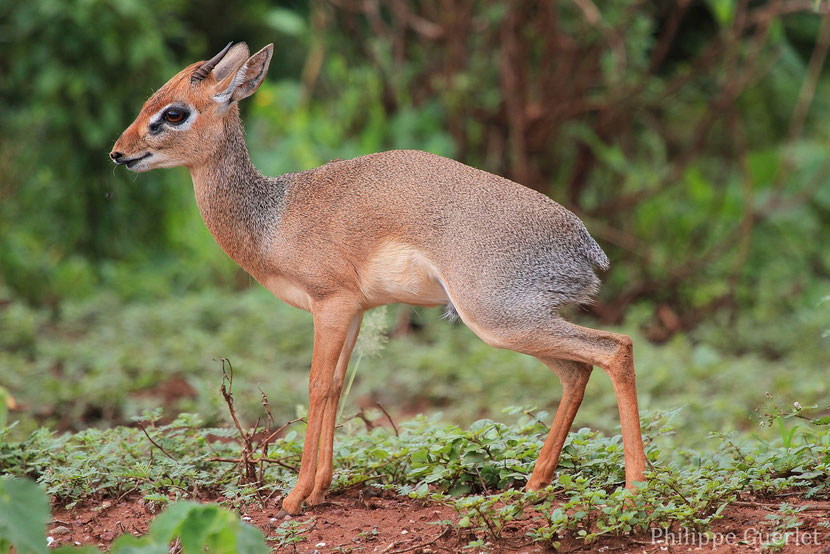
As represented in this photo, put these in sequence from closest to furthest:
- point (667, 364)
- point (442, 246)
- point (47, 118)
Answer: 1. point (442, 246)
2. point (667, 364)
3. point (47, 118)

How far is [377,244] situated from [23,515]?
1.81 meters

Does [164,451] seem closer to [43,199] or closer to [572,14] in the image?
[43,199]

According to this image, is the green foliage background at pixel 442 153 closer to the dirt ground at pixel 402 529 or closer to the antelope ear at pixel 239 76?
the dirt ground at pixel 402 529

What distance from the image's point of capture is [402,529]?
374 cm

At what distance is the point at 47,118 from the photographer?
8.81 meters

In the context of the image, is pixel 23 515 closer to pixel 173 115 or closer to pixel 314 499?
pixel 314 499

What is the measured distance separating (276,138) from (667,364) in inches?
210

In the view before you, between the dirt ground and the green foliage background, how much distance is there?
3.07 metres

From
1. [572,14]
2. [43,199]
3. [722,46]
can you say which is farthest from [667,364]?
[43,199]

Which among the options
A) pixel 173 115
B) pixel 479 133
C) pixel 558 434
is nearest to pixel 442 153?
pixel 479 133

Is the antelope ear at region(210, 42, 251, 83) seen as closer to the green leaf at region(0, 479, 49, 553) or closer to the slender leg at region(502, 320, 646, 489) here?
the slender leg at region(502, 320, 646, 489)

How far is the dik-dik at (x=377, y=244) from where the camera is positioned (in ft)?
12.4

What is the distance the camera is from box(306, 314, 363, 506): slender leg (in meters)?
4.10

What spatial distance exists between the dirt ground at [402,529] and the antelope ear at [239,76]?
5.52 feet
